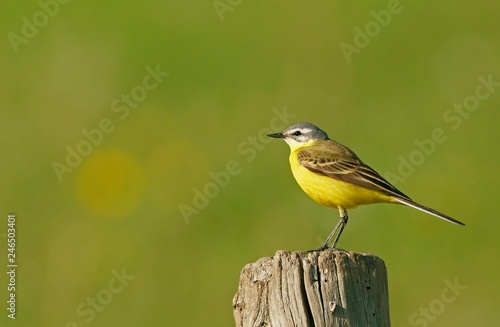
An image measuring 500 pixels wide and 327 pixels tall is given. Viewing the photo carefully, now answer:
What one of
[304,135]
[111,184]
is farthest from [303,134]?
[111,184]

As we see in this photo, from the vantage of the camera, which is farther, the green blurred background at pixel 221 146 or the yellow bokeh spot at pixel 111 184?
the yellow bokeh spot at pixel 111 184

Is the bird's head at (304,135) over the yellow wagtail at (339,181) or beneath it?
over

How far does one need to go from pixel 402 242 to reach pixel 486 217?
3.97ft

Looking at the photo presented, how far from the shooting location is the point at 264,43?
51.9 ft

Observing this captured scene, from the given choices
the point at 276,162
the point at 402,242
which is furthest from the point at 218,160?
the point at 402,242

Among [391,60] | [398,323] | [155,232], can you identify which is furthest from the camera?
[391,60]

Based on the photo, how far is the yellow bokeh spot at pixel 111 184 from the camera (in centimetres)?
1298

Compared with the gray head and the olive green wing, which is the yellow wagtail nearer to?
the olive green wing

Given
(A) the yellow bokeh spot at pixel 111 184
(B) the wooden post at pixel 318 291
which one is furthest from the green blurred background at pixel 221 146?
(B) the wooden post at pixel 318 291

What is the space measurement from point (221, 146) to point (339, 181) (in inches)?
187

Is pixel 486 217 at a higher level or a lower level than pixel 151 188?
lower

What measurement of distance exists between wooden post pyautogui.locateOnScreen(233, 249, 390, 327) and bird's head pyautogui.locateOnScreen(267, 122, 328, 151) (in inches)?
165

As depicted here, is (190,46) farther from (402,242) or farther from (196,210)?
(402,242)

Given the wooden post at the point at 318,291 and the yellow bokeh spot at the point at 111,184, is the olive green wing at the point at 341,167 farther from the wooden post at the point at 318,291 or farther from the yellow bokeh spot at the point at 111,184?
the yellow bokeh spot at the point at 111,184
